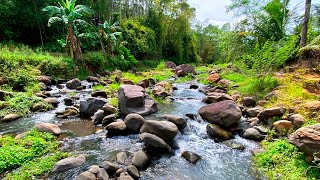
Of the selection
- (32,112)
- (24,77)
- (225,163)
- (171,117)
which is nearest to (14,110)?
(32,112)

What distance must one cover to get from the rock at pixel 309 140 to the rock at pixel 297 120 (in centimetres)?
157

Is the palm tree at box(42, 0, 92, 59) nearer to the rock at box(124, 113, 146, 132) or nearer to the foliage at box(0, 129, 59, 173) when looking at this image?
the foliage at box(0, 129, 59, 173)

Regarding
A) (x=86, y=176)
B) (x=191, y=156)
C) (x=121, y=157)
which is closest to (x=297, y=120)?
(x=191, y=156)

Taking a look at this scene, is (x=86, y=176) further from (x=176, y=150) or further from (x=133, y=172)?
(x=176, y=150)

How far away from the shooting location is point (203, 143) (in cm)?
625

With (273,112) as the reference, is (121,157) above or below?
below

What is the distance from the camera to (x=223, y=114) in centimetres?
700

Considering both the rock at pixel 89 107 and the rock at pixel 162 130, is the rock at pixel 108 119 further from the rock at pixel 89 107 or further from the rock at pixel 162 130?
the rock at pixel 162 130

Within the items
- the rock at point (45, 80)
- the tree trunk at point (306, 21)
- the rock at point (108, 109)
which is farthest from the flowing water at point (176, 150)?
the tree trunk at point (306, 21)

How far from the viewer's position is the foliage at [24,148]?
476 centimetres

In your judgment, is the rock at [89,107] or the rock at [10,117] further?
the rock at [89,107]

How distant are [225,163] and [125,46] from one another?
939 inches

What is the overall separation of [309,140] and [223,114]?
275 cm

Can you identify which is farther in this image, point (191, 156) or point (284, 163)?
point (191, 156)
